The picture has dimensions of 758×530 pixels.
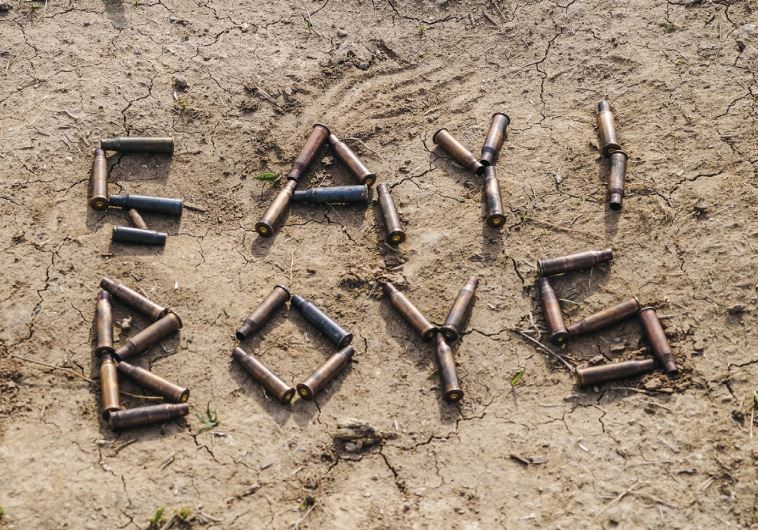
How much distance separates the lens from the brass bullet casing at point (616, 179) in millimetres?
8125

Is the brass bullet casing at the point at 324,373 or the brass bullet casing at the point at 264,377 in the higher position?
the brass bullet casing at the point at 324,373

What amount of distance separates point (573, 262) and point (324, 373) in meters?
2.89

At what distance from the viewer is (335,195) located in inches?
334

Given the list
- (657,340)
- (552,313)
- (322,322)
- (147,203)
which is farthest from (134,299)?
(657,340)

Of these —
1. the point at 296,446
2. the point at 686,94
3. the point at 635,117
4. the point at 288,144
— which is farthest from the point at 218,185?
the point at 686,94

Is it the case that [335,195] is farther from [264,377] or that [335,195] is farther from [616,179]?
[616,179]

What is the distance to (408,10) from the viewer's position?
10.4 meters

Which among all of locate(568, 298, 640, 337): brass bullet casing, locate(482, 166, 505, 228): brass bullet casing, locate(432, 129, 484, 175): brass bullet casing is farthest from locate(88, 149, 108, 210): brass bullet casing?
locate(568, 298, 640, 337): brass bullet casing

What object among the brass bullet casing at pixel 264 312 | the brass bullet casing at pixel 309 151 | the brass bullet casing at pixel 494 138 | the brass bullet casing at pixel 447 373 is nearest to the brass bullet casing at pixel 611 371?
the brass bullet casing at pixel 447 373

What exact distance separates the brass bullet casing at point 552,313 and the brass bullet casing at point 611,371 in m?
0.42

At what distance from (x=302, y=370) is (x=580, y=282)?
3.06 m

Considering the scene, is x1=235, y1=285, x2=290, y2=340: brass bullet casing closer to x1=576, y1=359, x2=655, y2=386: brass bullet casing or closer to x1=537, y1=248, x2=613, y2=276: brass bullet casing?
x1=537, y1=248, x2=613, y2=276: brass bullet casing

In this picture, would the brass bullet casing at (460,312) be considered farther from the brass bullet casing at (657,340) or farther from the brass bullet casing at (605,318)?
the brass bullet casing at (657,340)

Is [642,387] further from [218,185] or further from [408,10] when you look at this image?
[408,10]
